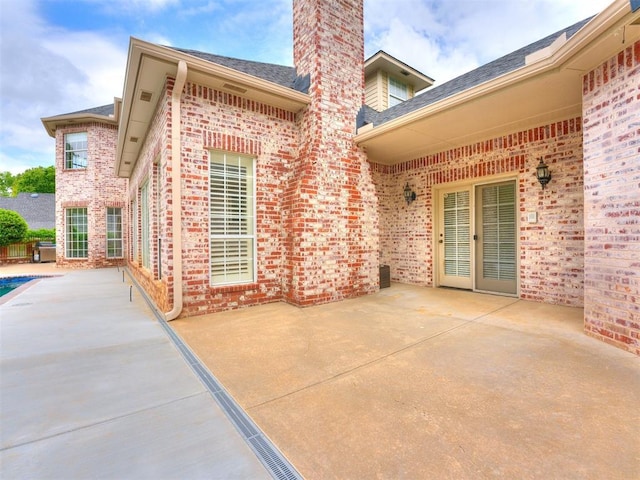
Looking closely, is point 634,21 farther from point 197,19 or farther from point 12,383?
point 197,19

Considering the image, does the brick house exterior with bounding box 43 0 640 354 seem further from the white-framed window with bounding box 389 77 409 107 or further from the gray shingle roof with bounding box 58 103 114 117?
the gray shingle roof with bounding box 58 103 114 117

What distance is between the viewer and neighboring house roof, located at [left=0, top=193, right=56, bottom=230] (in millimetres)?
21922

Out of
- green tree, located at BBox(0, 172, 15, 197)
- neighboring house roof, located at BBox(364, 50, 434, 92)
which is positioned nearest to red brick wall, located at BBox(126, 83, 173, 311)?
neighboring house roof, located at BBox(364, 50, 434, 92)

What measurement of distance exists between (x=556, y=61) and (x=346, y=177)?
308 centimetres

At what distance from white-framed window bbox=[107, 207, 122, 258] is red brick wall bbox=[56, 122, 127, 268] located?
0.17m

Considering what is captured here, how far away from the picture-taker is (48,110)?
112ft

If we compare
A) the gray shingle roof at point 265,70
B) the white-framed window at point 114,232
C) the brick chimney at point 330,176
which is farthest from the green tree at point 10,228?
the brick chimney at point 330,176

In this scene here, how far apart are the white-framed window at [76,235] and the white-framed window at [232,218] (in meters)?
10.4

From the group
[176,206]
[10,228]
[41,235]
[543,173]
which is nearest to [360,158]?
[543,173]

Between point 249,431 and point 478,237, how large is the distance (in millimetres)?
5547

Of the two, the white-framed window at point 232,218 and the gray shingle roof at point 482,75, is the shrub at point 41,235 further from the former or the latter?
the gray shingle roof at point 482,75

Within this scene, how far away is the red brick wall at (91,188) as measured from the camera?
11414 mm

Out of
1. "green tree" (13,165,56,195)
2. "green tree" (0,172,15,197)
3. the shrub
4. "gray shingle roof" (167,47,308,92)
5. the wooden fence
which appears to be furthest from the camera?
"green tree" (0,172,15,197)

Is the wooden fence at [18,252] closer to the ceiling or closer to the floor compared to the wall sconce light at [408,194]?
closer to the floor
